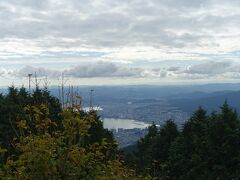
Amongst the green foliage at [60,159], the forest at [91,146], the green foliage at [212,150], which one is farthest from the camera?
the green foliage at [212,150]

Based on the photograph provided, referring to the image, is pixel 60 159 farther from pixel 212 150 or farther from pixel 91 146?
pixel 212 150

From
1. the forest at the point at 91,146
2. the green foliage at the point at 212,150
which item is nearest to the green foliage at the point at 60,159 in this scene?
the forest at the point at 91,146

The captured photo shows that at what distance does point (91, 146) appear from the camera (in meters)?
8.87

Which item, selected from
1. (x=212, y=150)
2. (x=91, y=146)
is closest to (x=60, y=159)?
(x=91, y=146)

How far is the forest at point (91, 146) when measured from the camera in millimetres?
8008

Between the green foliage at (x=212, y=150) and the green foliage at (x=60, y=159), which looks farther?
the green foliage at (x=212, y=150)

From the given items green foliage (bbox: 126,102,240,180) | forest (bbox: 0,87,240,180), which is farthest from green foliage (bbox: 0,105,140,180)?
green foliage (bbox: 126,102,240,180)

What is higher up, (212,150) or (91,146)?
(91,146)

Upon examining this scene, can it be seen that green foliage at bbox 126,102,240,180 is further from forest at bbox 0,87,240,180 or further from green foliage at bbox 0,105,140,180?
green foliage at bbox 0,105,140,180

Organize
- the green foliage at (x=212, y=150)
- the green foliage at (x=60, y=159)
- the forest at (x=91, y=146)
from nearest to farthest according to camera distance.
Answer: the green foliage at (x=60, y=159), the forest at (x=91, y=146), the green foliage at (x=212, y=150)

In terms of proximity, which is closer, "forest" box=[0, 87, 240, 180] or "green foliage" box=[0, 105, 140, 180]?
"green foliage" box=[0, 105, 140, 180]

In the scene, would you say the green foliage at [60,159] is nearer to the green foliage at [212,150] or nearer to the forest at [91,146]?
the forest at [91,146]

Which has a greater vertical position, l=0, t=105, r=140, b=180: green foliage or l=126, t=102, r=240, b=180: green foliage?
l=0, t=105, r=140, b=180: green foliage

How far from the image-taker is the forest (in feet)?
26.3
